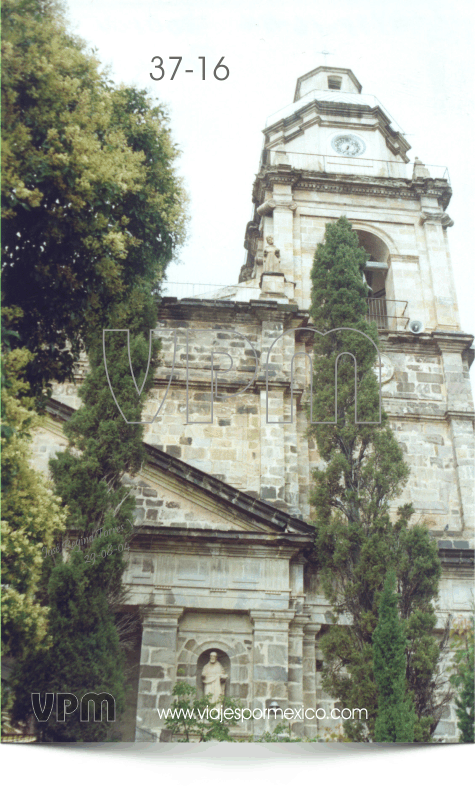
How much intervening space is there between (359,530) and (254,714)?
2961 millimetres

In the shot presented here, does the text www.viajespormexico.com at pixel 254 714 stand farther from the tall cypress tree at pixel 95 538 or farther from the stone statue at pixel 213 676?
the stone statue at pixel 213 676

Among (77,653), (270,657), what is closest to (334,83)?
(270,657)

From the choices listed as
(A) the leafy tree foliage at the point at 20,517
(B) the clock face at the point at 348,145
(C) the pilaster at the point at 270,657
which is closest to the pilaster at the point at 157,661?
(C) the pilaster at the point at 270,657

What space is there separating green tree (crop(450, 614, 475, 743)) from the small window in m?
9.87

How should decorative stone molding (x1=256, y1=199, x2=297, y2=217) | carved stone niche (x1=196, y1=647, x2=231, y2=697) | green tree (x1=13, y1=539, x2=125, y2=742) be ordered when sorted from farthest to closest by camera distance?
decorative stone molding (x1=256, y1=199, x2=297, y2=217), carved stone niche (x1=196, y1=647, x2=231, y2=697), green tree (x1=13, y1=539, x2=125, y2=742)

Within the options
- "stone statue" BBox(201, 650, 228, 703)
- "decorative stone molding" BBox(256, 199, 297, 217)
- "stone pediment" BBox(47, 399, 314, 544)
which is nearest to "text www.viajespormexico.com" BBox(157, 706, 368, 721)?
"stone statue" BBox(201, 650, 228, 703)

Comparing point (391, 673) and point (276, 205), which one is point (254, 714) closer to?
point (391, 673)

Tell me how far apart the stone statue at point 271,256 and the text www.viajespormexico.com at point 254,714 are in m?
8.56

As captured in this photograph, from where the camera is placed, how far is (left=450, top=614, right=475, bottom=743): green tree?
8.75 meters

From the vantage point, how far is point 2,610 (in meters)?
7.93

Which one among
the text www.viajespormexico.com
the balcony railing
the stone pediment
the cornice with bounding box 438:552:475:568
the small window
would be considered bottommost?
the text www.viajespormexico.com

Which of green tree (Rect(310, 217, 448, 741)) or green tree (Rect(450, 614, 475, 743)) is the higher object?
green tree (Rect(310, 217, 448, 741))

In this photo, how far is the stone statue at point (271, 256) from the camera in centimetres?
1596

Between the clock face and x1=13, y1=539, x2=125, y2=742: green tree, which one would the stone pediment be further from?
the clock face
